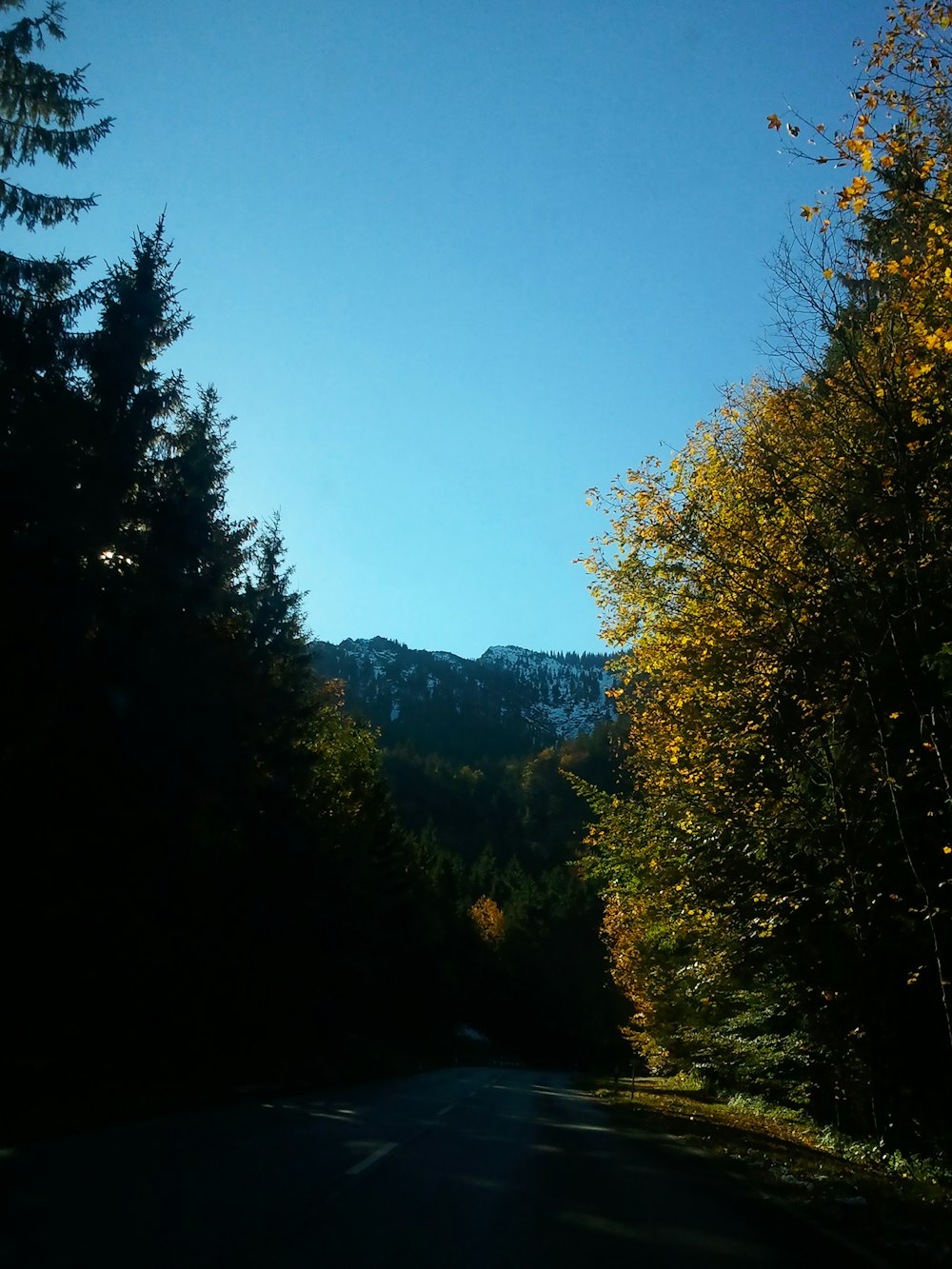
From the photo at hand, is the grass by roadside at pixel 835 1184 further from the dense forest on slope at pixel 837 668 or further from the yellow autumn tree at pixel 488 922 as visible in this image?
the yellow autumn tree at pixel 488 922

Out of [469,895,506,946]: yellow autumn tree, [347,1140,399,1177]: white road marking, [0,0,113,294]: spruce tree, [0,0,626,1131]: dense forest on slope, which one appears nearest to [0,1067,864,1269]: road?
[347,1140,399,1177]: white road marking

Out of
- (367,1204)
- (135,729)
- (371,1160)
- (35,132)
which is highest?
(35,132)

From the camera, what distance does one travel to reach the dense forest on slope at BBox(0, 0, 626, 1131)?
14531 mm

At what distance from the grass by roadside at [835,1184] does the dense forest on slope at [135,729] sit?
884 cm

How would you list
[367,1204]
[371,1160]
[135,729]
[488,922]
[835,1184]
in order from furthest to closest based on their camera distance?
[488,922] < [135,729] < [371,1160] < [835,1184] < [367,1204]

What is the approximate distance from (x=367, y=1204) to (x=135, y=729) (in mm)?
11629

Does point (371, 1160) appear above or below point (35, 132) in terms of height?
below

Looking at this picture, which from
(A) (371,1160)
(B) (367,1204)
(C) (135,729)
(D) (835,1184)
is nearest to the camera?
(B) (367,1204)

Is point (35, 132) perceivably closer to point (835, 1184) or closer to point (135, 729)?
point (135, 729)

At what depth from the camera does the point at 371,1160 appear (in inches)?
375

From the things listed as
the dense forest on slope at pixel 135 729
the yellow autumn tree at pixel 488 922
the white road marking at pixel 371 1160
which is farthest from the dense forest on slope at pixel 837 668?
the yellow autumn tree at pixel 488 922

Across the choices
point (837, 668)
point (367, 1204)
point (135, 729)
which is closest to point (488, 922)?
point (135, 729)

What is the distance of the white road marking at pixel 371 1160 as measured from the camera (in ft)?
28.4

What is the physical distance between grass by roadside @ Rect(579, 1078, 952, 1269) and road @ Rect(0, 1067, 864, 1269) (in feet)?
1.33
